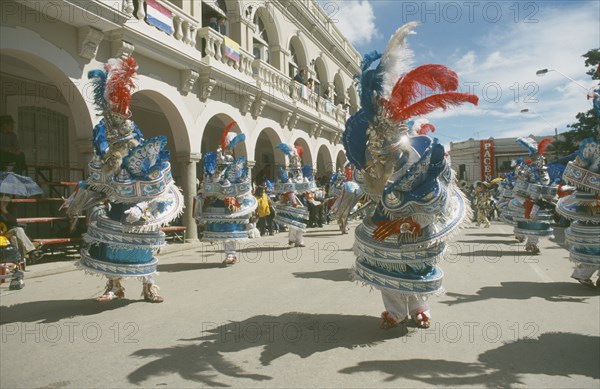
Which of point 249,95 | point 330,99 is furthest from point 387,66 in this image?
point 330,99

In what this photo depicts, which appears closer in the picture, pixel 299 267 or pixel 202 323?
pixel 202 323

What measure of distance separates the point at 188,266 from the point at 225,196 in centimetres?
155

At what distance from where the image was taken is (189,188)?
11.0 metres

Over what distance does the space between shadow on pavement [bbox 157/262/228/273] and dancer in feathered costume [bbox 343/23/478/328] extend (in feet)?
14.6

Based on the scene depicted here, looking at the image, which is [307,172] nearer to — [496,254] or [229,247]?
[229,247]

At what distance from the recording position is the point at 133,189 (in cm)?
473

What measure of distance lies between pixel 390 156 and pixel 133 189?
2992 mm

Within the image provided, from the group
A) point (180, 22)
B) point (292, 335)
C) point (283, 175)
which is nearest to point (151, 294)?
point (292, 335)

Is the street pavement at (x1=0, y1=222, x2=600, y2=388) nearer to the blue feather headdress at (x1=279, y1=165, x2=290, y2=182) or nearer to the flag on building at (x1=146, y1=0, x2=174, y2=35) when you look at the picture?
the blue feather headdress at (x1=279, y1=165, x2=290, y2=182)

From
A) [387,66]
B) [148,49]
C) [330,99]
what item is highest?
[330,99]

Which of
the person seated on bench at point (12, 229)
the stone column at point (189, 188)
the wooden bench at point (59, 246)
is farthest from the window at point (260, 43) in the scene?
the person seated on bench at point (12, 229)

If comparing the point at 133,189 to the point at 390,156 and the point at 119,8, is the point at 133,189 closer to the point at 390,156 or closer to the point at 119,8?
the point at 390,156

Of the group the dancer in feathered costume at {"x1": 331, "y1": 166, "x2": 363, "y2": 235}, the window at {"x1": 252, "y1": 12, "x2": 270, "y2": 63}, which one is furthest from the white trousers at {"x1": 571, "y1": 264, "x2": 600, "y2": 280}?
the window at {"x1": 252, "y1": 12, "x2": 270, "y2": 63}

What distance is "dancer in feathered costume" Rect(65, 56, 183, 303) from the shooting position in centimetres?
475
